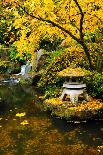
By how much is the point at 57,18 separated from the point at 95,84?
3.72 metres

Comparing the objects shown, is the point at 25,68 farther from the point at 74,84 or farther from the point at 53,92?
the point at 74,84

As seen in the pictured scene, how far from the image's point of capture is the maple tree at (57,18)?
16891mm

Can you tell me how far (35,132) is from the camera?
14531mm

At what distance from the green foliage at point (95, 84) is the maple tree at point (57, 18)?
1146mm

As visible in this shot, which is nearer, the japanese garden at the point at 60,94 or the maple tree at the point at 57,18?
the japanese garden at the point at 60,94

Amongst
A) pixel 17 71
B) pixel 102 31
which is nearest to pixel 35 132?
pixel 102 31

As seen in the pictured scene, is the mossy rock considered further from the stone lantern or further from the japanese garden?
the stone lantern

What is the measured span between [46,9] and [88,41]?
598 cm

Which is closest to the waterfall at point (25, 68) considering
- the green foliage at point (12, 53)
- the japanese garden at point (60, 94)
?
the green foliage at point (12, 53)

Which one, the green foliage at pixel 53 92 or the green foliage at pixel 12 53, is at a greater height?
the green foliage at pixel 12 53

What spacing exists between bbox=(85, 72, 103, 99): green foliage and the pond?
7.37 feet

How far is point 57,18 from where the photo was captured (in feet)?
58.7

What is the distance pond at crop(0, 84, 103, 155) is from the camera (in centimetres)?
1259

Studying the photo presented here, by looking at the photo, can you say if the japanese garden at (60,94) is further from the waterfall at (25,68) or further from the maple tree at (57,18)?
the waterfall at (25,68)
